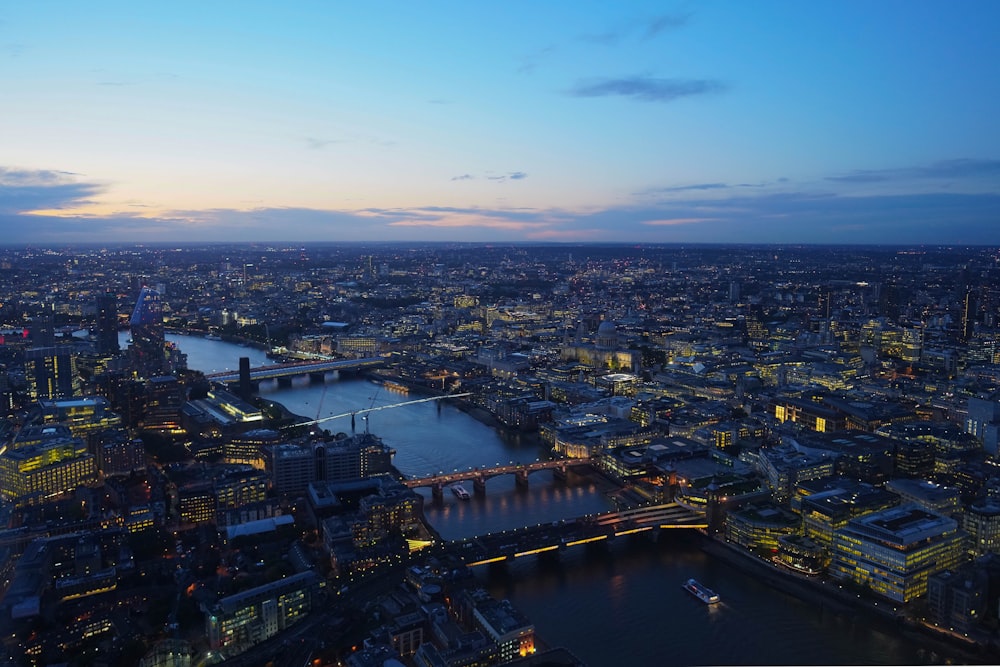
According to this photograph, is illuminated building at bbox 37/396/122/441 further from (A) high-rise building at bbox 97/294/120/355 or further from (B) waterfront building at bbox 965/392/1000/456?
(B) waterfront building at bbox 965/392/1000/456

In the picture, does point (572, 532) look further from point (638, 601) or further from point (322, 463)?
point (322, 463)

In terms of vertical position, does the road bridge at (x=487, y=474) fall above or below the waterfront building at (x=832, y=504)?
below

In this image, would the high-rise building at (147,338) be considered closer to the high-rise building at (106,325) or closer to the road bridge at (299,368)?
the high-rise building at (106,325)

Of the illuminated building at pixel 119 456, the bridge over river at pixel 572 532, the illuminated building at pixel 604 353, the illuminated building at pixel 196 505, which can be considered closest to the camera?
the bridge over river at pixel 572 532

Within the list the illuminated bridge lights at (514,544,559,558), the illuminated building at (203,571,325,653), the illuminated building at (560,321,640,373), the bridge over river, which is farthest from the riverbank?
the illuminated building at (560,321,640,373)

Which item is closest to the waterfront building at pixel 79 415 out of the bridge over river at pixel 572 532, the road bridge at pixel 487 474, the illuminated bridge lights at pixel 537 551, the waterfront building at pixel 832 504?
the road bridge at pixel 487 474

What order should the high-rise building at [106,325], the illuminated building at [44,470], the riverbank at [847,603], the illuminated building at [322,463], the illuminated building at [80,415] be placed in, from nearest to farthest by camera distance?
1. the riverbank at [847,603]
2. the illuminated building at [44,470]
3. the illuminated building at [322,463]
4. the illuminated building at [80,415]
5. the high-rise building at [106,325]

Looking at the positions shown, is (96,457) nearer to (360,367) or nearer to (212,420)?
(212,420)
